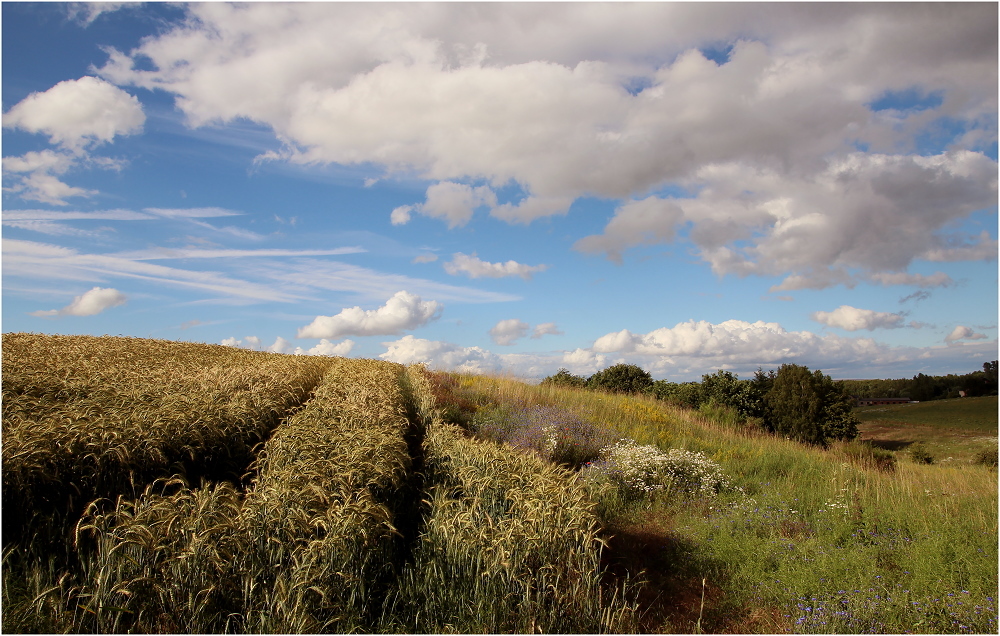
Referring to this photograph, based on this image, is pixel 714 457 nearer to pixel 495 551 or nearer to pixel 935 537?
pixel 935 537

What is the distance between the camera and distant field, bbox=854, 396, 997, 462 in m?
27.3

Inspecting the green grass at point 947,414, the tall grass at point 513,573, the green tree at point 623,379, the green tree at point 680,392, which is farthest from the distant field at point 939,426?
the tall grass at point 513,573

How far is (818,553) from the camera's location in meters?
5.53

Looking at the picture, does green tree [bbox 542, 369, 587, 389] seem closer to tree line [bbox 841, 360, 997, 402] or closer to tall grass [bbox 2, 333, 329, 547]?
tall grass [bbox 2, 333, 329, 547]

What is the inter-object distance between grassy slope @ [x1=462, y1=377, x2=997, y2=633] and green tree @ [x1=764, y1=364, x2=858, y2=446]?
12.1 m

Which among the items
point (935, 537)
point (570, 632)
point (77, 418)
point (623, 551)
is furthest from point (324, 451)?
point (935, 537)

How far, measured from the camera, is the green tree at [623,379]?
23.5 metres

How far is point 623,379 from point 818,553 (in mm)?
18358

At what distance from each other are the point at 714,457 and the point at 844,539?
4149mm

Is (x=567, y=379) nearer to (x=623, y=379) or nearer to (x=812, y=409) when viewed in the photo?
(x=623, y=379)

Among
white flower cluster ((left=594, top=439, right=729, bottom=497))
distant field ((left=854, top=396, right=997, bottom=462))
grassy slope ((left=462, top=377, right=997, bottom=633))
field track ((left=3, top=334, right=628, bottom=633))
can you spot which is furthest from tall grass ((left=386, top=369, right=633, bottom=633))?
distant field ((left=854, top=396, right=997, bottom=462))

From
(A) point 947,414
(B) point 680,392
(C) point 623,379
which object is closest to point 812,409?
(B) point 680,392

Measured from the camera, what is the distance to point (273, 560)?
3.25 m

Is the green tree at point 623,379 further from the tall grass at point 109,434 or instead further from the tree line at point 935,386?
the tree line at point 935,386
